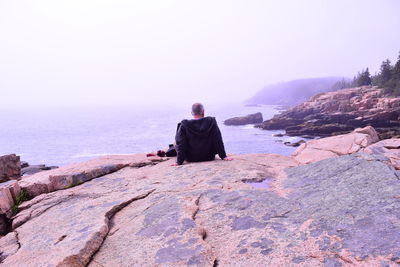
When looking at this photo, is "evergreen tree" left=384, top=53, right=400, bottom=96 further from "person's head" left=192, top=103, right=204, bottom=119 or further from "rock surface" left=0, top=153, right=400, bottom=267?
"rock surface" left=0, top=153, right=400, bottom=267

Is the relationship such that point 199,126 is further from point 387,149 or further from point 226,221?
point 387,149

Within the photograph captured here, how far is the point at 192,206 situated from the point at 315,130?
5314cm

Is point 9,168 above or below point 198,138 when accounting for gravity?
below

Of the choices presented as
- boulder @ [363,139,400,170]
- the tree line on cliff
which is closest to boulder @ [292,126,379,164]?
boulder @ [363,139,400,170]

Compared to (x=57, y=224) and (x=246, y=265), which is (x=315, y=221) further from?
(x=57, y=224)

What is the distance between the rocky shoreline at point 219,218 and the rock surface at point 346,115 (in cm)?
3821

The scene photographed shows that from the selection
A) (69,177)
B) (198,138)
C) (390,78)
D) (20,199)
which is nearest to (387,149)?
(198,138)

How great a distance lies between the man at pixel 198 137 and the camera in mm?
7730

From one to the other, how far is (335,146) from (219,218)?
6.28 meters

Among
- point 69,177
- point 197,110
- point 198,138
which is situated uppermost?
point 197,110

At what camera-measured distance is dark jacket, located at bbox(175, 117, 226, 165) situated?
7730 mm

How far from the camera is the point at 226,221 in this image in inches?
158

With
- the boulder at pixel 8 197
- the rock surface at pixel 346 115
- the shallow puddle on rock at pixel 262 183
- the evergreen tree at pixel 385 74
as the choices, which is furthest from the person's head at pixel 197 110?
the evergreen tree at pixel 385 74

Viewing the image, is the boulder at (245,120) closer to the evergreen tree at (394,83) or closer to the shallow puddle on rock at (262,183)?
the evergreen tree at (394,83)
